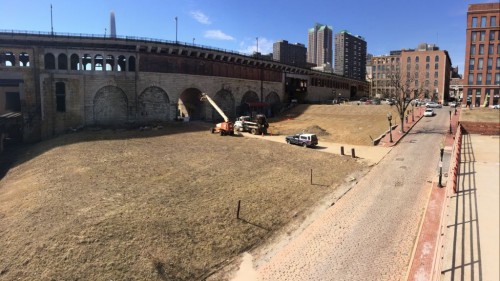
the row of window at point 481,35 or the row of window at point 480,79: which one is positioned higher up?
the row of window at point 481,35

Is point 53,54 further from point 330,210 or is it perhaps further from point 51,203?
point 330,210

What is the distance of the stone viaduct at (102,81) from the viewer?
173 feet

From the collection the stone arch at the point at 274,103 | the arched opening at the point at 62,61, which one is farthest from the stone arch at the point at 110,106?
the stone arch at the point at 274,103

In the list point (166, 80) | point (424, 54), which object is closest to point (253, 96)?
point (166, 80)

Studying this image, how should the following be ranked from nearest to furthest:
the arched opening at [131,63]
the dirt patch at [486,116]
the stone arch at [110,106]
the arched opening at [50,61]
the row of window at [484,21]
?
the dirt patch at [486,116] < the arched opening at [50,61] < the stone arch at [110,106] < the arched opening at [131,63] < the row of window at [484,21]

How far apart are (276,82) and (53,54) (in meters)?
53.3

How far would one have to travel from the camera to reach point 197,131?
182 feet

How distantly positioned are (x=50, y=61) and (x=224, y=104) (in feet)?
111

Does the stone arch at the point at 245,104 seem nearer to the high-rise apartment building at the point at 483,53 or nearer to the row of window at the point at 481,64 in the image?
the high-rise apartment building at the point at 483,53

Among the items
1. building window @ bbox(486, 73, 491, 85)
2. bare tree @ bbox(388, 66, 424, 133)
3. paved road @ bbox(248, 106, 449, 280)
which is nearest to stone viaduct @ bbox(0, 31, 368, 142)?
bare tree @ bbox(388, 66, 424, 133)

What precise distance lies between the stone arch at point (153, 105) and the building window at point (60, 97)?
11.7m

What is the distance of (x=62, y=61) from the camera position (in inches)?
2144

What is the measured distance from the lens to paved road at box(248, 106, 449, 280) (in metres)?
16.1

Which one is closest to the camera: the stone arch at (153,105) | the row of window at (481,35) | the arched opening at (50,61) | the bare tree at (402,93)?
the bare tree at (402,93)
